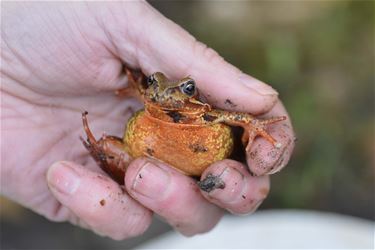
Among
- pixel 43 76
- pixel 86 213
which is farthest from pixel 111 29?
pixel 86 213

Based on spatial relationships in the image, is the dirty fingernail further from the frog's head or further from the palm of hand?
the palm of hand

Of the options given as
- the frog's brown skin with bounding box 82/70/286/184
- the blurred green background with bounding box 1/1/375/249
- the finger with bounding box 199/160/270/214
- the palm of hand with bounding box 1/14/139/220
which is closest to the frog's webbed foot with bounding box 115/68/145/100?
the palm of hand with bounding box 1/14/139/220

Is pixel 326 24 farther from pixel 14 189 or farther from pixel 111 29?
pixel 14 189

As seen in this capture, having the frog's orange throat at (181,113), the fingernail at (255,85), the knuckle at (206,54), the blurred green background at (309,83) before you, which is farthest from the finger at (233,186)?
the blurred green background at (309,83)

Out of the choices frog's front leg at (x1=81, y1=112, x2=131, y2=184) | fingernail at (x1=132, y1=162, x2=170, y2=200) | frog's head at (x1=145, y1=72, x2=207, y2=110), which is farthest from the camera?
frog's front leg at (x1=81, y1=112, x2=131, y2=184)

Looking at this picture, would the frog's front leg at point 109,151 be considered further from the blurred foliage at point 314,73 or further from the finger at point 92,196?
the blurred foliage at point 314,73

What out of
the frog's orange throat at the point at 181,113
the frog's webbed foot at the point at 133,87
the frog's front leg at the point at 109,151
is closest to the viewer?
the frog's orange throat at the point at 181,113
